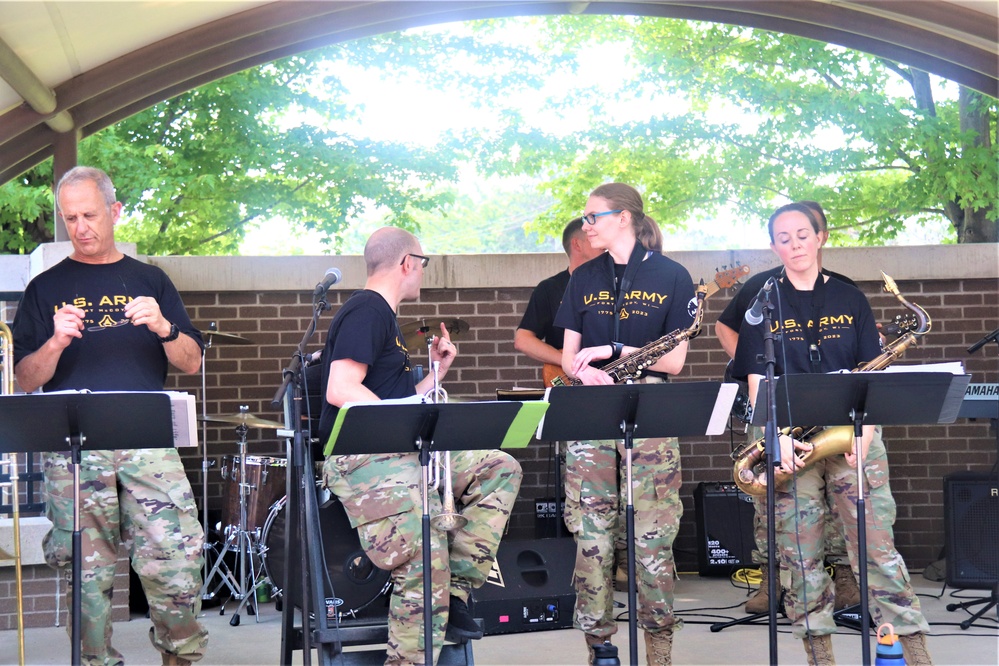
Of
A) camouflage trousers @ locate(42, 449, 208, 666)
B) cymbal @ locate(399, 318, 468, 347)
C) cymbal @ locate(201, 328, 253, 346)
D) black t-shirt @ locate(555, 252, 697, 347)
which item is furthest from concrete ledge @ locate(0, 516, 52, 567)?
black t-shirt @ locate(555, 252, 697, 347)

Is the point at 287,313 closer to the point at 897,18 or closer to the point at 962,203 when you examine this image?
the point at 897,18

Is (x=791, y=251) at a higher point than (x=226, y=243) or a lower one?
lower

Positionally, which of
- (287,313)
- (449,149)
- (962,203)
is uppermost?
(449,149)

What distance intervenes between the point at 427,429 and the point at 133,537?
1683 millimetres

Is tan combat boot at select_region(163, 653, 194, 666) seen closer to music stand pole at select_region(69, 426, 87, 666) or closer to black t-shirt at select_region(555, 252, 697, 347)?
music stand pole at select_region(69, 426, 87, 666)

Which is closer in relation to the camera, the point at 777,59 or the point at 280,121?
the point at 777,59

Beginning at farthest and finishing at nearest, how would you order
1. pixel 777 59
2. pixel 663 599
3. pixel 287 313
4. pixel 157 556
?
pixel 777 59 < pixel 287 313 < pixel 663 599 < pixel 157 556

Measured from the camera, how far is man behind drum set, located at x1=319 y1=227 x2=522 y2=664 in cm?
503

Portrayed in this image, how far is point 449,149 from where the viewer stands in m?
18.0

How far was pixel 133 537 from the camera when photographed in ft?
17.0

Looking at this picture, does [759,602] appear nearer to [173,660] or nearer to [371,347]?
[371,347]

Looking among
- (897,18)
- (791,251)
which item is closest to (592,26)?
(897,18)

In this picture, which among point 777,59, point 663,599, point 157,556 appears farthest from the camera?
point 777,59

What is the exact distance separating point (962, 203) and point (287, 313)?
32.8ft
